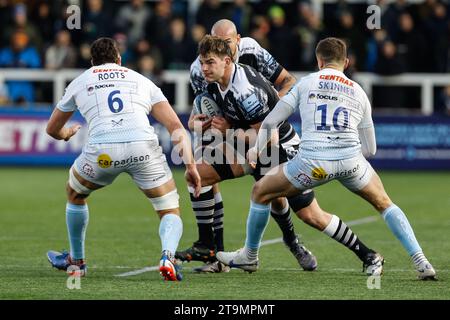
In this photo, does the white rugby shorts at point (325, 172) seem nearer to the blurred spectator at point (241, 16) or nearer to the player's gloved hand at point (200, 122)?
the player's gloved hand at point (200, 122)

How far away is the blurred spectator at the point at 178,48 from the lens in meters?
24.0

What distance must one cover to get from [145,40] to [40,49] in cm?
230

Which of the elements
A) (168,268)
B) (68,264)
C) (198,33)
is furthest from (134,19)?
(168,268)

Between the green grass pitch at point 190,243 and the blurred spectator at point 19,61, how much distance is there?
11.6 feet

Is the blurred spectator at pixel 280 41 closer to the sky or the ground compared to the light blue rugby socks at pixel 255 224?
closer to the sky

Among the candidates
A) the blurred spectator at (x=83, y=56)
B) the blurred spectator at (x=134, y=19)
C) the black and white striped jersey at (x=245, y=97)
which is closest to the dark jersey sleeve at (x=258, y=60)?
the black and white striped jersey at (x=245, y=97)

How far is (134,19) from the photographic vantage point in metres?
25.0

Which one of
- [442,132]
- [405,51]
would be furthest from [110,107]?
[405,51]

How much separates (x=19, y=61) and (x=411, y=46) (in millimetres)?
8248

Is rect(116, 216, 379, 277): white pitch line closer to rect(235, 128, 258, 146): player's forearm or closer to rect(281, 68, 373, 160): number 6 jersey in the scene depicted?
rect(235, 128, 258, 146): player's forearm

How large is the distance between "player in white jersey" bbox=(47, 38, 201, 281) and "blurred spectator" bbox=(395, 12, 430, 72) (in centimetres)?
1489

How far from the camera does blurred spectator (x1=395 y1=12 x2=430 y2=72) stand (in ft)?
79.1
